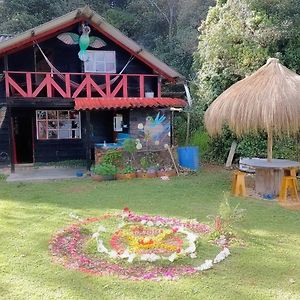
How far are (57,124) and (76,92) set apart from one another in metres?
2.38

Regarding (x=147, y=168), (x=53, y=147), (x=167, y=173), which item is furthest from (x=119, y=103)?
(x=53, y=147)

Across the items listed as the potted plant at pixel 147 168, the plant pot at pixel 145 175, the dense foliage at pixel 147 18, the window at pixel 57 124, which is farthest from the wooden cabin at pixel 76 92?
the dense foliage at pixel 147 18

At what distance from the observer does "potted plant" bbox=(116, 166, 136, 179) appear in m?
11.4

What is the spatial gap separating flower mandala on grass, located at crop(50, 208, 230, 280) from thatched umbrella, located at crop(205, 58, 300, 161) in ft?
10.2

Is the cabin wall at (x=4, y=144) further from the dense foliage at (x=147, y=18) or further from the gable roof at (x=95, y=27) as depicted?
the dense foliage at (x=147, y=18)

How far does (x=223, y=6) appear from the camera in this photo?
14.5 m

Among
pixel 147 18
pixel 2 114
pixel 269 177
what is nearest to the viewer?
pixel 269 177

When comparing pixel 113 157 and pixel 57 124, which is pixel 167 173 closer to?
pixel 113 157

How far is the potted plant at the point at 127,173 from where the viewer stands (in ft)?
37.3

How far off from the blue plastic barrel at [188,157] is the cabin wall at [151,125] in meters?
1.27

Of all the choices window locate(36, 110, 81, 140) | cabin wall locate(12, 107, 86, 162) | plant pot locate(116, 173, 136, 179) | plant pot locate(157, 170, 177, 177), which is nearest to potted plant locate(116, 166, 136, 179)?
plant pot locate(116, 173, 136, 179)

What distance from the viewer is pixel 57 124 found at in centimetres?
1475

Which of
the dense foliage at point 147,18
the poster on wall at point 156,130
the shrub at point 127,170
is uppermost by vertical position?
the dense foliage at point 147,18

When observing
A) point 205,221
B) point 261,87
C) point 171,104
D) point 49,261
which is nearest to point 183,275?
point 49,261
